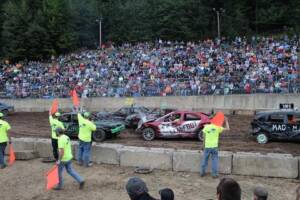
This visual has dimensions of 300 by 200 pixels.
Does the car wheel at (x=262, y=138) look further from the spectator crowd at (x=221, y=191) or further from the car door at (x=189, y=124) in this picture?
the spectator crowd at (x=221, y=191)

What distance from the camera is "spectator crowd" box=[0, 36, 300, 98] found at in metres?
33.1

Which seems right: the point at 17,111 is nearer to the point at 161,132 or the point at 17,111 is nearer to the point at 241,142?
the point at 161,132

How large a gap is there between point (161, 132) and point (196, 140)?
1639 millimetres

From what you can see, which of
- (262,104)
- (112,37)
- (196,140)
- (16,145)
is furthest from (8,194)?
(112,37)

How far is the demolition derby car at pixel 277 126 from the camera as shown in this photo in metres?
19.9

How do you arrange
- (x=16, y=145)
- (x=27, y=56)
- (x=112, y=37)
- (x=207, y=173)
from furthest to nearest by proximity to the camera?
1. (x=112, y=37)
2. (x=27, y=56)
3. (x=16, y=145)
4. (x=207, y=173)

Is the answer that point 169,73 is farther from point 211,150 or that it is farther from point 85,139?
point 211,150

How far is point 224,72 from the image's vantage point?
116 feet

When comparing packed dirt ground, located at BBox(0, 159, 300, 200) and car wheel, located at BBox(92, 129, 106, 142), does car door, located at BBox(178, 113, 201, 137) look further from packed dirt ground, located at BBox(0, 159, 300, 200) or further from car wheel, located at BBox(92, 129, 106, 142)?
packed dirt ground, located at BBox(0, 159, 300, 200)

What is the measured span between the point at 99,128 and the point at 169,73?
16.6m

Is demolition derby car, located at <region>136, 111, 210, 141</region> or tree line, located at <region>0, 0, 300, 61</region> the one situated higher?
tree line, located at <region>0, 0, 300, 61</region>

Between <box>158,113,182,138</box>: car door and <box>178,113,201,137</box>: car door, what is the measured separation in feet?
0.63


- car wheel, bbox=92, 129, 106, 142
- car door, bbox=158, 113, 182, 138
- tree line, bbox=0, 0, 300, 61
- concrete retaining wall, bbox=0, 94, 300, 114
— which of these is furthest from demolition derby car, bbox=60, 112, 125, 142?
tree line, bbox=0, 0, 300, 61

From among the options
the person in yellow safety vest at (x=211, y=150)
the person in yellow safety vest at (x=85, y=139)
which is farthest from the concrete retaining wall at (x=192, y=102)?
the person in yellow safety vest at (x=211, y=150)
